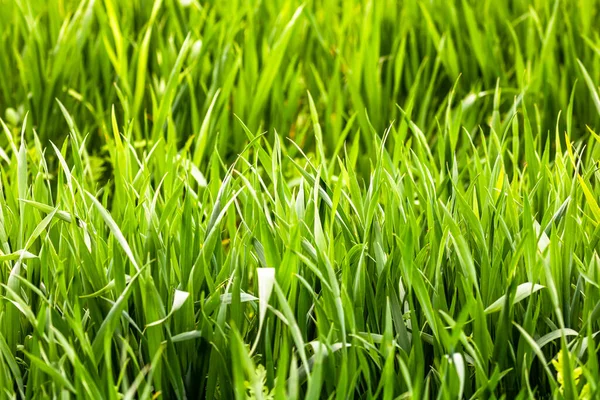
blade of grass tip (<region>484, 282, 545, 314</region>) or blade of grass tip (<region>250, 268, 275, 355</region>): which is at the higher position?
blade of grass tip (<region>250, 268, 275, 355</region>)

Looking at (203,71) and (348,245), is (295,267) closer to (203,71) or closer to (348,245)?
(348,245)

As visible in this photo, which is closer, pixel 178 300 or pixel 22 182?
pixel 178 300

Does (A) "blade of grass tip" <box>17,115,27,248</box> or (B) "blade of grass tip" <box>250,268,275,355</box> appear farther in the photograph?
(A) "blade of grass tip" <box>17,115,27,248</box>

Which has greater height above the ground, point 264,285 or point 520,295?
point 264,285

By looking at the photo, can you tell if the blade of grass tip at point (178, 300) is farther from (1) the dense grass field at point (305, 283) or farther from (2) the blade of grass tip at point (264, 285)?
(2) the blade of grass tip at point (264, 285)

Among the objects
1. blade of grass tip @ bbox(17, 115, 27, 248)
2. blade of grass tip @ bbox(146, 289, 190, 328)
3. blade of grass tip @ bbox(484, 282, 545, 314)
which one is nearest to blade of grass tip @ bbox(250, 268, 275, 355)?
blade of grass tip @ bbox(146, 289, 190, 328)

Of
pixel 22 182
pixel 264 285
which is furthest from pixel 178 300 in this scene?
pixel 22 182

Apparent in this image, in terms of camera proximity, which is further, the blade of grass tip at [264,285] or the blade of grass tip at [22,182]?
the blade of grass tip at [22,182]

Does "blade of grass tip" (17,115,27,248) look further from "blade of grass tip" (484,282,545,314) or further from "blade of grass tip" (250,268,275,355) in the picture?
"blade of grass tip" (484,282,545,314)

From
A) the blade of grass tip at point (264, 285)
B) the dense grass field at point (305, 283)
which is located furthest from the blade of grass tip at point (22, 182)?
the blade of grass tip at point (264, 285)

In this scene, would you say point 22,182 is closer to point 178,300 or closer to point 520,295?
point 178,300

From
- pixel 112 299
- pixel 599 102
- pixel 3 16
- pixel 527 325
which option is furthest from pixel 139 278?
pixel 3 16
